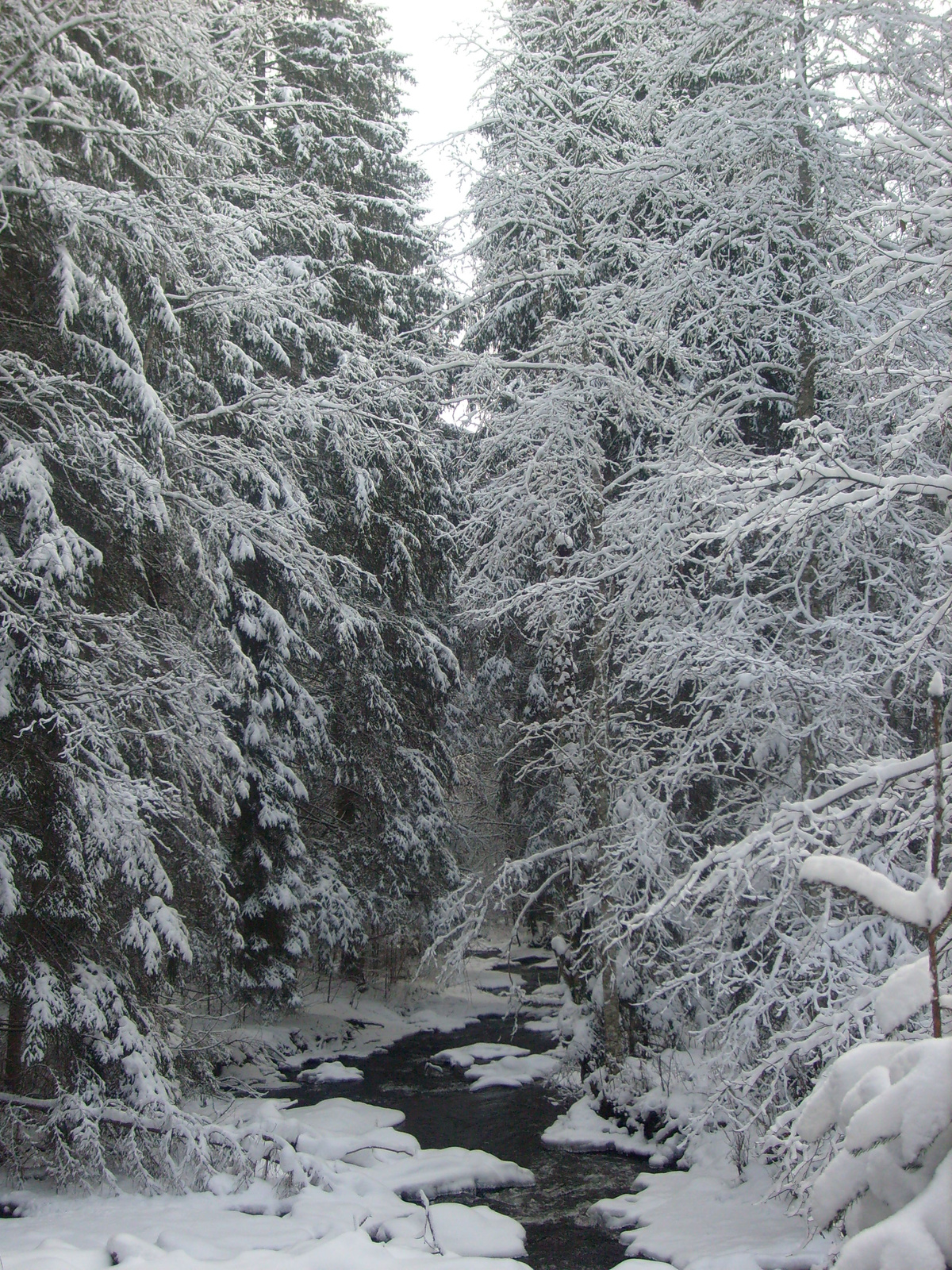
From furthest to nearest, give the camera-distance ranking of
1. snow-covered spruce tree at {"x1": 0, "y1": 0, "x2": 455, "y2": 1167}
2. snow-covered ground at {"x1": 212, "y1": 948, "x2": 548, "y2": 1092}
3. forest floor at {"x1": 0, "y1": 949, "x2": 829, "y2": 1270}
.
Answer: snow-covered ground at {"x1": 212, "y1": 948, "x2": 548, "y2": 1092} → snow-covered spruce tree at {"x1": 0, "y1": 0, "x2": 455, "y2": 1167} → forest floor at {"x1": 0, "y1": 949, "x2": 829, "y2": 1270}

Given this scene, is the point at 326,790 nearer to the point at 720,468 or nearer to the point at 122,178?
the point at 122,178

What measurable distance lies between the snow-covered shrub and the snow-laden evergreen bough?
2.23 m

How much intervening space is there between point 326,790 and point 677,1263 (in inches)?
368

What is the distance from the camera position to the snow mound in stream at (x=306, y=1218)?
498 centimetres

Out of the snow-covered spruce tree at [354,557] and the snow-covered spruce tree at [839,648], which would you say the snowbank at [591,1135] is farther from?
the snow-covered spruce tree at [354,557]

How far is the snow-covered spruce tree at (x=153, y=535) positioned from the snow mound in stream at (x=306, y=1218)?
81 centimetres

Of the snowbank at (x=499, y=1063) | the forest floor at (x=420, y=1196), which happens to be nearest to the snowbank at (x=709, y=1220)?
the forest floor at (x=420, y=1196)

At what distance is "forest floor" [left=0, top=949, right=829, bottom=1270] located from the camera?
5.33 m

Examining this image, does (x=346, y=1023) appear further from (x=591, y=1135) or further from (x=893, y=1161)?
(x=893, y=1161)

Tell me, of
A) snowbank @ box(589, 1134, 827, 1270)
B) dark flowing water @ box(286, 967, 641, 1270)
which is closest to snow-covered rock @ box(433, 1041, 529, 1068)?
dark flowing water @ box(286, 967, 641, 1270)

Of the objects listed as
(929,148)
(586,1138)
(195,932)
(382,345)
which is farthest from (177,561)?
(586,1138)

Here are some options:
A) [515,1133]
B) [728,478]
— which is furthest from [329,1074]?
[728,478]

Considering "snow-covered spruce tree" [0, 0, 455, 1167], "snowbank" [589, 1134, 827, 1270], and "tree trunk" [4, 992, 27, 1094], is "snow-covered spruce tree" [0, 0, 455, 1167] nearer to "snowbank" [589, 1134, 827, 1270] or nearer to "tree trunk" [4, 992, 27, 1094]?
"tree trunk" [4, 992, 27, 1094]

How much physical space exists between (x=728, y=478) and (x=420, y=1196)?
596 cm
